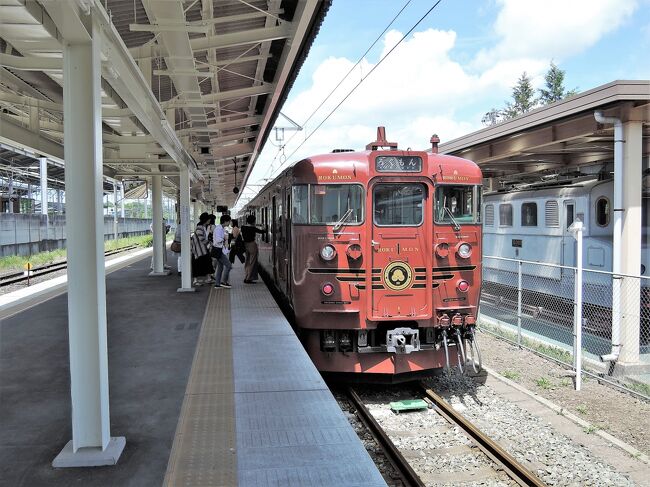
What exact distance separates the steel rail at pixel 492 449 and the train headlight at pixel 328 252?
88.3 inches

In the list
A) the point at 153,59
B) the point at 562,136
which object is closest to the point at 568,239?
Result: the point at 562,136

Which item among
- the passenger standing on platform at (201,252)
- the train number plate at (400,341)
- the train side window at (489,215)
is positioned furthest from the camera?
the train side window at (489,215)

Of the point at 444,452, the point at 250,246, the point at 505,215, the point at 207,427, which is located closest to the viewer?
the point at 207,427

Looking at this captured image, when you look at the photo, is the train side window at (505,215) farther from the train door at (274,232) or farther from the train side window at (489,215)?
the train door at (274,232)

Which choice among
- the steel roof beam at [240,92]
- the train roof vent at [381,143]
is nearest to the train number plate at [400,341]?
the train roof vent at [381,143]

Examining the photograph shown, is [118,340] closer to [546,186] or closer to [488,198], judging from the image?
[546,186]

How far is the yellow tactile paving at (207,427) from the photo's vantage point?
11.1 ft

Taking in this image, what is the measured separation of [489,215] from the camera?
1580 cm

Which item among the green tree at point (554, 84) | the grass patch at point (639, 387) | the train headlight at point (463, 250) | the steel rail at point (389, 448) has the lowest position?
the grass patch at point (639, 387)

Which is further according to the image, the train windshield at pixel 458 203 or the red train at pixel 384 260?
the train windshield at pixel 458 203

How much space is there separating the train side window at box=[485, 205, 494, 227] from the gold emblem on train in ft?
30.7

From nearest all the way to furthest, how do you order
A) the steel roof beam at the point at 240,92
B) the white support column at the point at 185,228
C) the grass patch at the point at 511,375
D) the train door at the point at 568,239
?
the grass patch at the point at 511,375 < the steel roof beam at the point at 240,92 < the white support column at the point at 185,228 < the train door at the point at 568,239

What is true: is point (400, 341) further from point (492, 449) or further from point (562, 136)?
point (562, 136)

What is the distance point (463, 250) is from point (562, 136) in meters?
4.56
